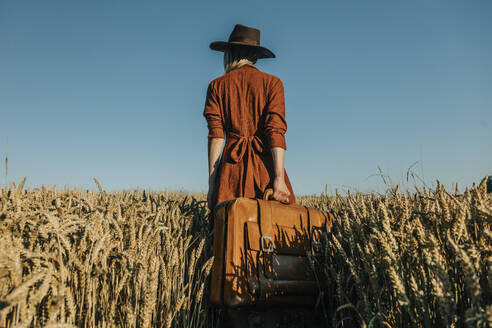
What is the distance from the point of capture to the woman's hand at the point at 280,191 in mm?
2395

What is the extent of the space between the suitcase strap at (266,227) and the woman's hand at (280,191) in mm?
307

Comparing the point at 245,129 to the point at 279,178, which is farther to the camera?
the point at 245,129

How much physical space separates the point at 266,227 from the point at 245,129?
0.90 m

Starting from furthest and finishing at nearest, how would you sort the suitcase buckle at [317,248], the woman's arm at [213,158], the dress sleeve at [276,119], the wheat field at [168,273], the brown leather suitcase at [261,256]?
the woman's arm at [213,158] → the dress sleeve at [276,119] → the suitcase buckle at [317,248] → the brown leather suitcase at [261,256] → the wheat field at [168,273]

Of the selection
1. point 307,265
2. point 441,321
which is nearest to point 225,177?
point 307,265

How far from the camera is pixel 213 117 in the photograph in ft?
8.89

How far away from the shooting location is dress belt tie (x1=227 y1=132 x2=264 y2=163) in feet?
8.26

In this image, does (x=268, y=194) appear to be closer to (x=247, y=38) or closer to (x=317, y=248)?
(x=317, y=248)

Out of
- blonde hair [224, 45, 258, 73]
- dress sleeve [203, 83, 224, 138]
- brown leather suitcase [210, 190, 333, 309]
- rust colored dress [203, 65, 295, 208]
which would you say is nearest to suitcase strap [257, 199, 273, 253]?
brown leather suitcase [210, 190, 333, 309]

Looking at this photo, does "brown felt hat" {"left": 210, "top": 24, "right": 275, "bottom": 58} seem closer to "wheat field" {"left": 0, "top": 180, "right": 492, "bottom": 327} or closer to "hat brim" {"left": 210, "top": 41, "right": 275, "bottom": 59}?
"hat brim" {"left": 210, "top": 41, "right": 275, "bottom": 59}

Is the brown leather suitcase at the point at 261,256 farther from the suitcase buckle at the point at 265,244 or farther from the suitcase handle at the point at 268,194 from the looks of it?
the suitcase handle at the point at 268,194

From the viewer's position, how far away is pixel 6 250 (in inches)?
45.9

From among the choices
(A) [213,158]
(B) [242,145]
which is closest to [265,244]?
(B) [242,145]

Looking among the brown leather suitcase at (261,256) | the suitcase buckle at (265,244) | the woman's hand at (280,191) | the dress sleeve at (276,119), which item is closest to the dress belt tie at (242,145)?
the dress sleeve at (276,119)
